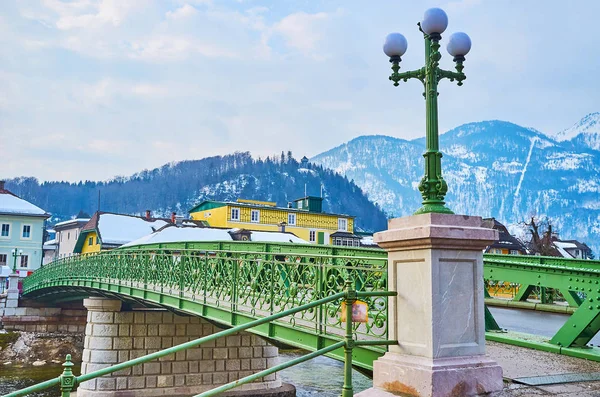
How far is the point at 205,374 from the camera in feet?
67.5

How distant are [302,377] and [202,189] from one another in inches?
5792

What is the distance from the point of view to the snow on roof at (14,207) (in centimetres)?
5975

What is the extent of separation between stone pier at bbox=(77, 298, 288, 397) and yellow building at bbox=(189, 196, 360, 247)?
3637 cm

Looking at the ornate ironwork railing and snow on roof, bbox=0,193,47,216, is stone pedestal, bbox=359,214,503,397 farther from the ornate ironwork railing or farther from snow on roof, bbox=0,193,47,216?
snow on roof, bbox=0,193,47,216

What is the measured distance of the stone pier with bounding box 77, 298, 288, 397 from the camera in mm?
19828

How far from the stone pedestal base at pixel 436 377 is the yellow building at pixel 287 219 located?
51.8 meters

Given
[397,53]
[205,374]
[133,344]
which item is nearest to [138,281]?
[133,344]

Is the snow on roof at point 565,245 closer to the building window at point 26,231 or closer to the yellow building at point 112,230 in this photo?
the yellow building at point 112,230

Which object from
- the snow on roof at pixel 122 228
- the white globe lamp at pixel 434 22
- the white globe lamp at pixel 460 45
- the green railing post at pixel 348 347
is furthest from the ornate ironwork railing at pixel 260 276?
the snow on roof at pixel 122 228

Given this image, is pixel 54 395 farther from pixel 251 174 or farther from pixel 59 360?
pixel 251 174

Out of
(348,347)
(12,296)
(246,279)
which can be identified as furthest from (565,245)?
(348,347)

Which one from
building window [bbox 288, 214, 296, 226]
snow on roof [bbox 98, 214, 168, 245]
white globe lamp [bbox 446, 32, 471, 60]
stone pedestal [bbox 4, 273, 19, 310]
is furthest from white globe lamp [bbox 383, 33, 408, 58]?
building window [bbox 288, 214, 296, 226]

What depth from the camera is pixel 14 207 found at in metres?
60.6

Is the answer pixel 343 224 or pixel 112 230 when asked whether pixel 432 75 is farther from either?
pixel 343 224
